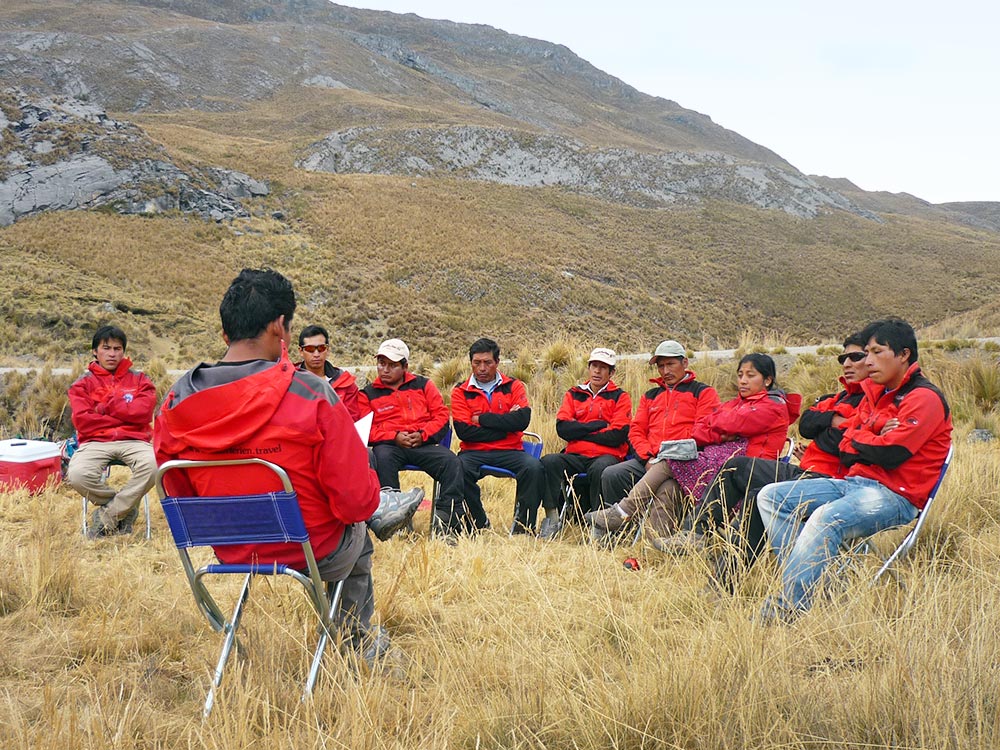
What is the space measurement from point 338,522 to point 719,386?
24.8 ft

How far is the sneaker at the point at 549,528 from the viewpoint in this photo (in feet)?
15.8

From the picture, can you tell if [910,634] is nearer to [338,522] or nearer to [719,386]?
[338,522]

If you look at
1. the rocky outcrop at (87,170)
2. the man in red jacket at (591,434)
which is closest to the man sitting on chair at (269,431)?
the man in red jacket at (591,434)

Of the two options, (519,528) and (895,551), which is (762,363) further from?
(519,528)

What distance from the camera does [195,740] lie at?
1988 millimetres

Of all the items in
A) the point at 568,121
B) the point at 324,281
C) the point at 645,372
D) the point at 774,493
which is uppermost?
the point at 568,121

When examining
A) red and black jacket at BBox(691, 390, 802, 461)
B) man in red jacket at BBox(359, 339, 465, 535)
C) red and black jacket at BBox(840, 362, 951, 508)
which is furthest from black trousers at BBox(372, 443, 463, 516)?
red and black jacket at BBox(840, 362, 951, 508)

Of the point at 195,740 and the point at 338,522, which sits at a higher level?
the point at 338,522

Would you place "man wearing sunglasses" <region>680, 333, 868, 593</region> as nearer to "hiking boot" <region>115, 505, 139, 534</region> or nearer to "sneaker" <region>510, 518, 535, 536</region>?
"sneaker" <region>510, 518, 535, 536</region>

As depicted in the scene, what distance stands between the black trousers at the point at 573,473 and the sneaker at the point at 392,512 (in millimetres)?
2522

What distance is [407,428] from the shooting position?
537 cm

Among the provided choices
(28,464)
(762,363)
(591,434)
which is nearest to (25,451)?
(28,464)

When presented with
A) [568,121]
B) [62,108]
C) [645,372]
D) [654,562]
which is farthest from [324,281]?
[568,121]

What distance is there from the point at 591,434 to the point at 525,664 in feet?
10.6
